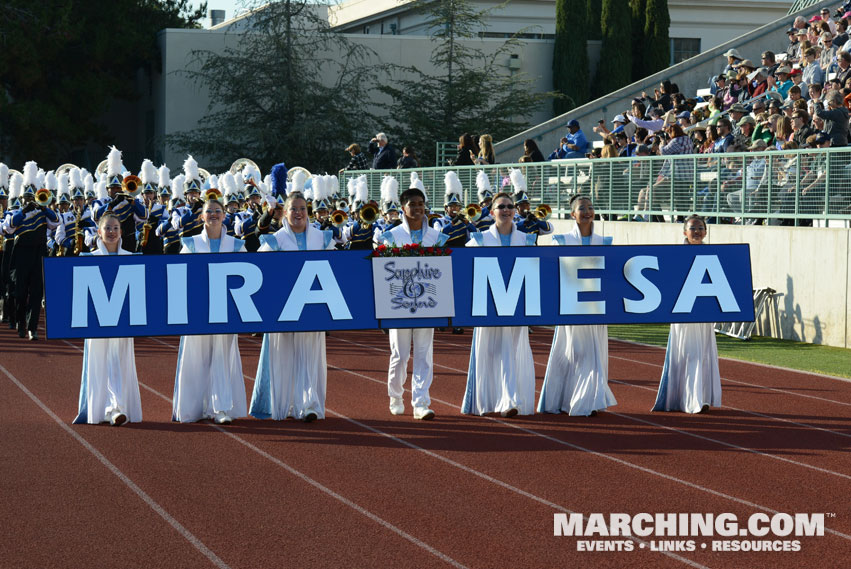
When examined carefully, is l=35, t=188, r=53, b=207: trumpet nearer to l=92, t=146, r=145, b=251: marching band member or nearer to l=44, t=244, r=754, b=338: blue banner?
l=92, t=146, r=145, b=251: marching band member

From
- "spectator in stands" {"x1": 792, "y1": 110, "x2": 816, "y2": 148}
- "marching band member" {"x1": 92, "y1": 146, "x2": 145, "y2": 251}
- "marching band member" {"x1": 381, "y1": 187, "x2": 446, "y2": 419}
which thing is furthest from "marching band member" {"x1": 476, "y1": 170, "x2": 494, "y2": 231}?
"marching band member" {"x1": 381, "y1": 187, "x2": 446, "y2": 419}

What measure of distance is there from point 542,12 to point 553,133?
1237 cm

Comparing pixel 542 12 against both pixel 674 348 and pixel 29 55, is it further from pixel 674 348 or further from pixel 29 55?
pixel 674 348

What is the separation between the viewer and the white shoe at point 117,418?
1014 centimetres

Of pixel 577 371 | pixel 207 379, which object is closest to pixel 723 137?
pixel 577 371

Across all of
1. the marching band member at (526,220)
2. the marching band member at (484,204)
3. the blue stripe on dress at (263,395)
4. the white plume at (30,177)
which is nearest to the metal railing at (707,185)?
the marching band member at (484,204)

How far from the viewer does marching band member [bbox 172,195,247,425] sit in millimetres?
10414

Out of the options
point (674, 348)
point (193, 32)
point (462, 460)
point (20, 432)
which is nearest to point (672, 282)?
point (674, 348)

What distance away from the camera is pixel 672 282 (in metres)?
11.1

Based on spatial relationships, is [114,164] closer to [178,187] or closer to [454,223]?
[178,187]

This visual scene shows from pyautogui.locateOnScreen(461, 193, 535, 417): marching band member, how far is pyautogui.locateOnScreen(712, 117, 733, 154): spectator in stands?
9.54 metres

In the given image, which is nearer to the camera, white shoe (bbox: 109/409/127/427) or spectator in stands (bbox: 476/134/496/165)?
white shoe (bbox: 109/409/127/427)

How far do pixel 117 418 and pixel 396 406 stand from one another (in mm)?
2395

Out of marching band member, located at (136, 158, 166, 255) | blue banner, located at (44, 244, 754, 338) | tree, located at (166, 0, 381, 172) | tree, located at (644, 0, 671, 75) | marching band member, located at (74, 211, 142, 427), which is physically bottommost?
marching band member, located at (74, 211, 142, 427)
